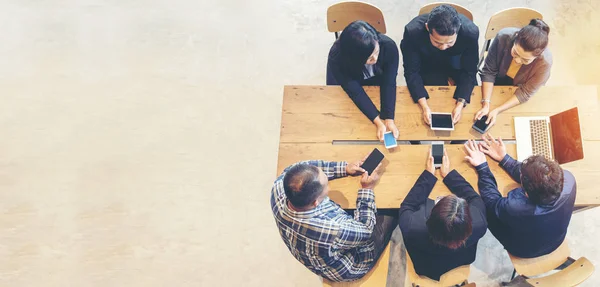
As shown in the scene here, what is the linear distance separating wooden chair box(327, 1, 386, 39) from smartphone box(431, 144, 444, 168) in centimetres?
95

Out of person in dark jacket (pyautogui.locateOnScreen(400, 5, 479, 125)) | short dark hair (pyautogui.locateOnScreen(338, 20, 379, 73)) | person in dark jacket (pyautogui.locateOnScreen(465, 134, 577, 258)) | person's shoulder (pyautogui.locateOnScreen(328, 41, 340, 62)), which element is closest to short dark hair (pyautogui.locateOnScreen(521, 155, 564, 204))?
person in dark jacket (pyautogui.locateOnScreen(465, 134, 577, 258))

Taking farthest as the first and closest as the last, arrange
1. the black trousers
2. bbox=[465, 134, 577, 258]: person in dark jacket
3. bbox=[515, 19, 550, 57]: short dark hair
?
the black trousers
bbox=[515, 19, 550, 57]: short dark hair
bbox=[465, 134, 577, 258]: person in dark jacket

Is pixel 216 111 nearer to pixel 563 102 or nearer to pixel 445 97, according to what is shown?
pixel 445 97

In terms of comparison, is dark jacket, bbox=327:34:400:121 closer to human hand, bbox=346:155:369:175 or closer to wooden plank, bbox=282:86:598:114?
wooden plank, bbox=282:86:598:114

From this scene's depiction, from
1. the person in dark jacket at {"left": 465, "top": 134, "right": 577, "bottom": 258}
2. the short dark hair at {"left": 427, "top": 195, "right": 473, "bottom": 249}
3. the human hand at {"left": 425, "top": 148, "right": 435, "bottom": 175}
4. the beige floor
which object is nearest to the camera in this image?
the short dark hair at {"left": 427, "top": 195, "right": 473, "bottom": 249}

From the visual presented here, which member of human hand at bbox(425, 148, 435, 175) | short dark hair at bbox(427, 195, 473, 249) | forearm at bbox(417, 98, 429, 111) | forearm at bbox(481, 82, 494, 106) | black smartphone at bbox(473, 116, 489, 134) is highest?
forearm at bbox(481, 82, 494, 106)

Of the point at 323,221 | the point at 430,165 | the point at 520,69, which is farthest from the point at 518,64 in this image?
the point at 323,221

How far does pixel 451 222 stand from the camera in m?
1.62

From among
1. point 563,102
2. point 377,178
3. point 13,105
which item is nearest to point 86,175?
point 13,105

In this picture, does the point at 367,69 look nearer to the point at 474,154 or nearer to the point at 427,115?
the point at 427,115

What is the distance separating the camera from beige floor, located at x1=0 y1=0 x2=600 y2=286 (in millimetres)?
2715

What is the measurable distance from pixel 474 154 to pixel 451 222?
563mm

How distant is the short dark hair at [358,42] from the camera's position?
1914 mm

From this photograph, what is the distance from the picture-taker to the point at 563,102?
2.12 meters
